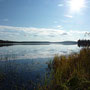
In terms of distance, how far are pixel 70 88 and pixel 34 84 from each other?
2429 millimetres

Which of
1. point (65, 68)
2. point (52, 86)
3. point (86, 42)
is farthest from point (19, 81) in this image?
point (86, 42)

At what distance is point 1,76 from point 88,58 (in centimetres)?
604

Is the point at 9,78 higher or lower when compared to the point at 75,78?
lower

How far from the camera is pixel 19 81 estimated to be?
6.46 m

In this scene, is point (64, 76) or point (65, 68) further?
point (65, 68)

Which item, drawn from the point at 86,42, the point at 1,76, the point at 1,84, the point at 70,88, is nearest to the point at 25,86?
the point at 1,84

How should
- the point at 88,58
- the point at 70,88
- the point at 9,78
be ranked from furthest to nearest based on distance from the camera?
the point at 88,58, the point at 9,78, the point at 70,88

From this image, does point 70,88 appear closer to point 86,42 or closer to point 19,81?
point 19,81

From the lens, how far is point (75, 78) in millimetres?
4730

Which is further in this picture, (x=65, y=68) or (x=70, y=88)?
(x=65, y=68)

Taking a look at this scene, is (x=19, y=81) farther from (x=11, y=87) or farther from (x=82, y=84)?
(x=82, y=84)

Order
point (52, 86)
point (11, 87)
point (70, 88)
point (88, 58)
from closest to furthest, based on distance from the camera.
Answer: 1. point (70, 88)
2. point (52, 86)
3. point (11, 87)
4. point (88, 58)

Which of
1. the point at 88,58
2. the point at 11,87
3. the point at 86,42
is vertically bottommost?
the point at 11,87


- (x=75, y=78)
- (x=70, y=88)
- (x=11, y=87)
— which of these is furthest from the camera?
(x=11, y=87)
